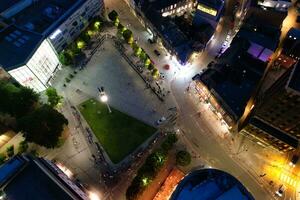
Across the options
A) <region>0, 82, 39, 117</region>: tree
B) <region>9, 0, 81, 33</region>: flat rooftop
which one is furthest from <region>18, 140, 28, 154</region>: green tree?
<region>9, 0, 81, 33</region>: flat rooftop

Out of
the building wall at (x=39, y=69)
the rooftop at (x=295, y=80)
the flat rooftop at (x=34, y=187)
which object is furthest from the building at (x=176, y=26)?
the flat rooftop at (x=34, y=187)

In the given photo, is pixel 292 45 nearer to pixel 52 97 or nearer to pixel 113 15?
pixel 113 15

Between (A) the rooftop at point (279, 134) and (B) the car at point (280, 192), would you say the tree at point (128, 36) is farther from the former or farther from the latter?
(B) the car at point (280, 192)

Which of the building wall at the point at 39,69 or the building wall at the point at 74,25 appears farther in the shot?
the building wall at the point at 74,25

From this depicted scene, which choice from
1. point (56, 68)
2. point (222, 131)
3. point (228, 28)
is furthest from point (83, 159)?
point (228, 28)

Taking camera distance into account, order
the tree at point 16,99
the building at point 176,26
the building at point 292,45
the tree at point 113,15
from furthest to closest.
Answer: the tree at point 113,15, the building at point 176,26, the building at point 292,45, the tree at point 16,99

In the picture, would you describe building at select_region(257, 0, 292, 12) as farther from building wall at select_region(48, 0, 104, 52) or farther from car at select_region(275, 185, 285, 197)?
car at select_region(275, 185, 285, 197)

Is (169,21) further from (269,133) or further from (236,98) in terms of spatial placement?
(269,133)
